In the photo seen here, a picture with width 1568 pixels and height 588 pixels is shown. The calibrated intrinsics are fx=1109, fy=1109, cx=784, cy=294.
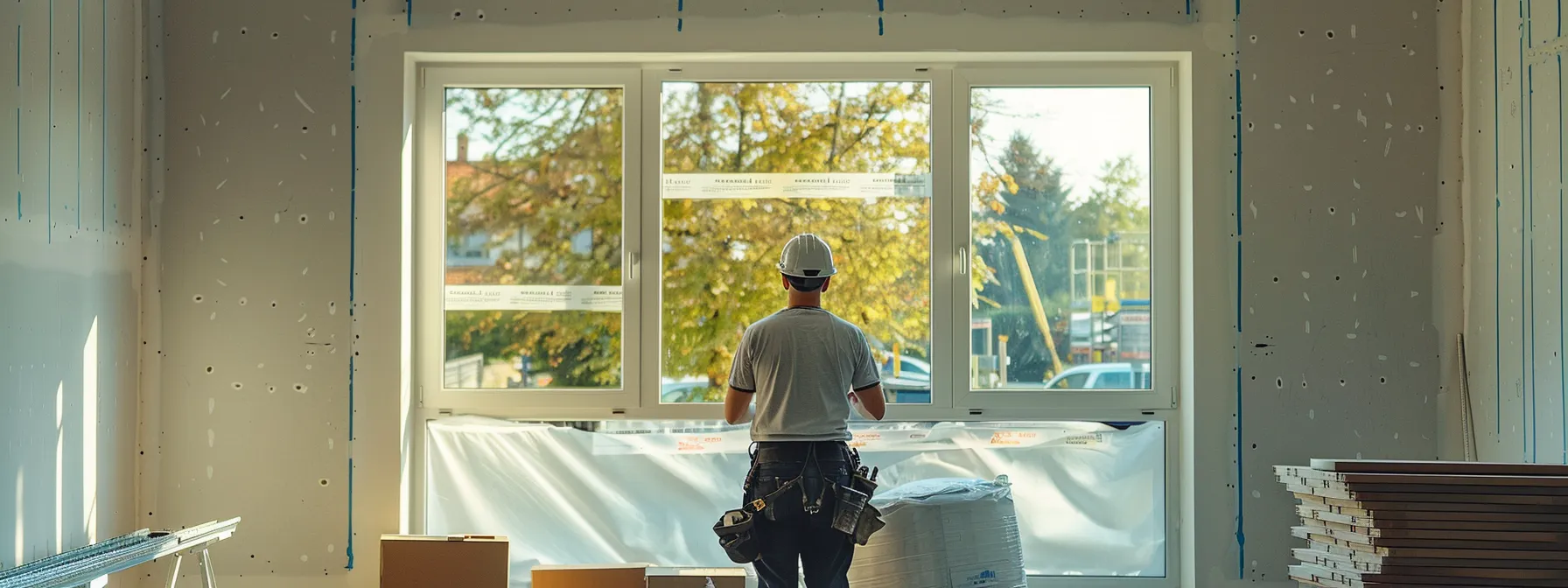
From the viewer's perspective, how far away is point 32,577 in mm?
2797

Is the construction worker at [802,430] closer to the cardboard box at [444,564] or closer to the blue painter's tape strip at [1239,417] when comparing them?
the cardboard box at [444,564]

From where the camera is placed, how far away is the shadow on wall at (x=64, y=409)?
10.7 ft

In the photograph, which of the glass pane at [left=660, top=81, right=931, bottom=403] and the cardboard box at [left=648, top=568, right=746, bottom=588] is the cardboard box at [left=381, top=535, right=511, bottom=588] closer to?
the cardboard box at [left=648, top=568, right=746, bottom=588]

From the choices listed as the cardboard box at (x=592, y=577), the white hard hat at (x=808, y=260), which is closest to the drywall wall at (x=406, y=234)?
the cardboard box at (x=592, y=577)

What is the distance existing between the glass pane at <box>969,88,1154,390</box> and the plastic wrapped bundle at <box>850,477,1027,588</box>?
0.70 meters

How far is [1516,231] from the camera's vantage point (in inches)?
144

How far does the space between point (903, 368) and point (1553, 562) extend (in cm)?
204

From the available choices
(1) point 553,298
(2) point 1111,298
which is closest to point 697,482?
(1) point 553,298

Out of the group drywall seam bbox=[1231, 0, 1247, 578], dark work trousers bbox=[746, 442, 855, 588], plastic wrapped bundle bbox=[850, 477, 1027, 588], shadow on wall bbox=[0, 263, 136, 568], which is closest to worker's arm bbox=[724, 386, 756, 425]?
dark work trousers bbox=[746, 442, 855, 588]

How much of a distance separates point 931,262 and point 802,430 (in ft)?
4.11

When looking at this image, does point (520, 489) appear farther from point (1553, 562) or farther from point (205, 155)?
point (1553, 562)

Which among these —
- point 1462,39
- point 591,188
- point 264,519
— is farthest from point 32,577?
point 1462,39

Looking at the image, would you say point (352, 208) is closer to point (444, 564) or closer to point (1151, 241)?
point (444, 564)

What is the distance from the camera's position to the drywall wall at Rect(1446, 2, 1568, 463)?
343 cm
